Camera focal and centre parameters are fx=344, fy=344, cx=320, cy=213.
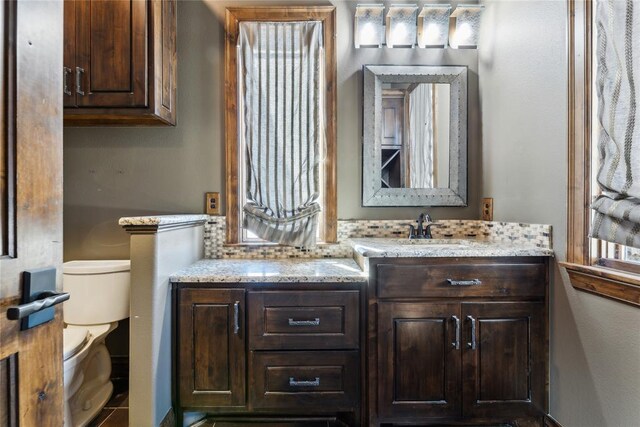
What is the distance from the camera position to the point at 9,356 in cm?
59

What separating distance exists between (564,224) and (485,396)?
0.90m

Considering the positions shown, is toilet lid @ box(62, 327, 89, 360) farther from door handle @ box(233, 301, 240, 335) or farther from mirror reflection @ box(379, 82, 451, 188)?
mirror reflection @ box(379, 82, 451, 188)

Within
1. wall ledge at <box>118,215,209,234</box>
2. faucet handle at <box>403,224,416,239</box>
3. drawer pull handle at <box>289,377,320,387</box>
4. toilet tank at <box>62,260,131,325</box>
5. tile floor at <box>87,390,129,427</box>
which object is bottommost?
tile floor at <box>87,390,129,427</box>

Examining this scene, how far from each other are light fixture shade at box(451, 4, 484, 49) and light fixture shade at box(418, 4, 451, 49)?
2.4 inches

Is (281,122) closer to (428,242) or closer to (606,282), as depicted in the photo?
(428,242)

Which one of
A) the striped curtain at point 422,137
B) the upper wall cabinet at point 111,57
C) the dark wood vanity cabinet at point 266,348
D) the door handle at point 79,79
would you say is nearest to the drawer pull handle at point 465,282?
the dark wood vanity cabinet at point 266,348

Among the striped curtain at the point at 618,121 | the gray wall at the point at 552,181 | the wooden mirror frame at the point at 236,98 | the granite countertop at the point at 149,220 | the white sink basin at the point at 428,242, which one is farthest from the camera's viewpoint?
the wooden mirror frame at the point at 236,98

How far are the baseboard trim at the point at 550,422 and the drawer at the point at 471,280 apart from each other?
22.8 inches

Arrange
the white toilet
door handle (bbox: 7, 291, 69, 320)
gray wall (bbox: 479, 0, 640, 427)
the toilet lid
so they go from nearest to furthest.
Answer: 1. door handle (bbox: 7, 291, 69, 320)
2. gray wall (bbox: 479, 0, 640, 427)
3. the toilet lid
4. the white toilet

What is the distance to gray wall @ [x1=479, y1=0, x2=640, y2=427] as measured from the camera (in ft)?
4.37

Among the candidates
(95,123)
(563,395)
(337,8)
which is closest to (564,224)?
(563,395)

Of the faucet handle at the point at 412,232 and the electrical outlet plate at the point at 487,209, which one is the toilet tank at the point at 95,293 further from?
the electrical outlet plate at the point at 487,209

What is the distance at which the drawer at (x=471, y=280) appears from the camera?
1.67 meters

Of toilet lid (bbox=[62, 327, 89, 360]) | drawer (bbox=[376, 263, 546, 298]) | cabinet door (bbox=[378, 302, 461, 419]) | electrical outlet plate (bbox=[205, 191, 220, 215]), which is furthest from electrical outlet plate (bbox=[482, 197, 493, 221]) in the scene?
toilet lid (bbox=[62, 327, 89, 360])
